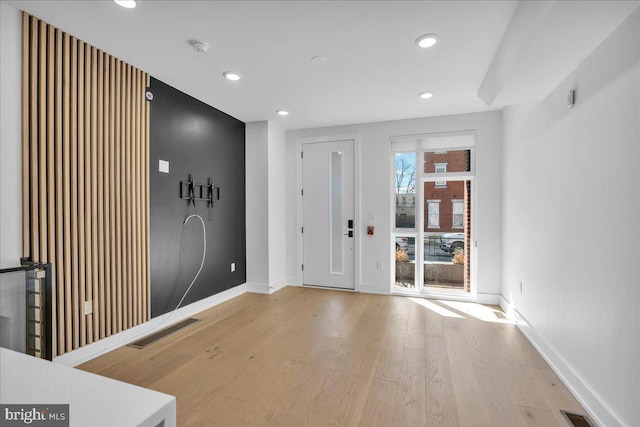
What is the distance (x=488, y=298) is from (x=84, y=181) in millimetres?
4830

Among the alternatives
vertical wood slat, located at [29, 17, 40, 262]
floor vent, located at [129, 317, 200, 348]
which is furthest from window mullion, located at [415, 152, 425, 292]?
vertical wood slat, located at [29, 17, 40, 262]

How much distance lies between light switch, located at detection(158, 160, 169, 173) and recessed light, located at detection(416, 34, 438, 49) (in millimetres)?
2759

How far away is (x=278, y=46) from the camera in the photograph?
2.55m

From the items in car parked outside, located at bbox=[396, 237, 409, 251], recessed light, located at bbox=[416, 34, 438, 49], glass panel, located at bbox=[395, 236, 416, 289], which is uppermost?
recessed light, located at bbox=[416, 34, 438, 49]

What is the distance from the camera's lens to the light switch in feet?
10.9

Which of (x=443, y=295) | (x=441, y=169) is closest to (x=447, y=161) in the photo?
(x=441, y=169)

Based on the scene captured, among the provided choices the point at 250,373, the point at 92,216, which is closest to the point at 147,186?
the point at 92,216

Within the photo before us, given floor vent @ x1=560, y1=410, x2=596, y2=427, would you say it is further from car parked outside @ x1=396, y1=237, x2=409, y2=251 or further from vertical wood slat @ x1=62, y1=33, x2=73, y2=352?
vertical wood slat @ x1=62, y1=33, x2=73, y2=352

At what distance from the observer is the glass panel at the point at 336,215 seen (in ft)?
16.4

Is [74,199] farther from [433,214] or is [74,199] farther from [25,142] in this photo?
[433,214]

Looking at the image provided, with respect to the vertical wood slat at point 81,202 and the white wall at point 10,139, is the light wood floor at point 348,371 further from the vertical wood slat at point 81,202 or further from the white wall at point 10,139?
the white wall at point 10,139

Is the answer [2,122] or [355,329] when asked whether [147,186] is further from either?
[355,329]

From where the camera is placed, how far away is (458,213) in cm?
455

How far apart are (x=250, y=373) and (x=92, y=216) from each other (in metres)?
1.86
